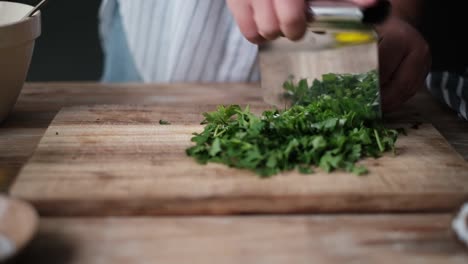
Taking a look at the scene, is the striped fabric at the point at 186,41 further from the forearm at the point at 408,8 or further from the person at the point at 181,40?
the forearm at the point at 408,8

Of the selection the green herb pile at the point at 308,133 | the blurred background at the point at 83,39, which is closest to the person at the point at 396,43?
the green herb pile at the point at 308,133

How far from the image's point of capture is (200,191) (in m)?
1.02

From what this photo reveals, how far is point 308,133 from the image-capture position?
1.22m

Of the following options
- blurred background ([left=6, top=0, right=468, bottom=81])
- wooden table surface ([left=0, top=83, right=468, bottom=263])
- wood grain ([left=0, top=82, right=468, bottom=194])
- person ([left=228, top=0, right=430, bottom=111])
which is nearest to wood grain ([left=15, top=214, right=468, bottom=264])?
wooden table surface ([left=0, top=83, right=468, bottom=263])

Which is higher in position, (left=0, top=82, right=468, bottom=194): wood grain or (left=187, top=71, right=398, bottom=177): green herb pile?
(left=187, top=71, right=398, bottom=177): green herb pile

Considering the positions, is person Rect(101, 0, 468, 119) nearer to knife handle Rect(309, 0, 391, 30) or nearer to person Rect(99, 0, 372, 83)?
person Rect(99, 0, 372, 83)

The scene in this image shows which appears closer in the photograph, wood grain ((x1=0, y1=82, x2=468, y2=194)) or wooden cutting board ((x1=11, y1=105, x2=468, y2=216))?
wooden cutting board ((x1=11, y1=105, x2=468, y2=216))

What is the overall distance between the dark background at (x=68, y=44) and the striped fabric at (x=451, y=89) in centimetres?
139

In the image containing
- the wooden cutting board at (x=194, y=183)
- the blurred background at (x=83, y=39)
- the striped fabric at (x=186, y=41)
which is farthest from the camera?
the blurred background at (x=83, y=39)

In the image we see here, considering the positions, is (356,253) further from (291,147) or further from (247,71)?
(247,71)

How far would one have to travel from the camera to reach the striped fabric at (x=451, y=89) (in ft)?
4.87

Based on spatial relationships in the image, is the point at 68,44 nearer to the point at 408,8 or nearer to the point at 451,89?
the point at 408,8

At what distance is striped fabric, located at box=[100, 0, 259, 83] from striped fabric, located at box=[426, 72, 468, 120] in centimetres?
48

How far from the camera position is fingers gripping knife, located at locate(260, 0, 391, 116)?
1.17m
